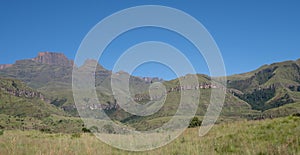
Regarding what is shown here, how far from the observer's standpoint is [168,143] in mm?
14023

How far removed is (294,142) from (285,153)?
1.93m

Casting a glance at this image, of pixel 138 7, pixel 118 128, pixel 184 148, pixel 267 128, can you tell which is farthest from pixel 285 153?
pixel 118 128

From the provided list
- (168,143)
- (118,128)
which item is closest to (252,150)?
(168,143)

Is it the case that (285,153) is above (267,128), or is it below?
below

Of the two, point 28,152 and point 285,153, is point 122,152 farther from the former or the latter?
point 285,153

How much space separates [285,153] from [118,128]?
1852cm

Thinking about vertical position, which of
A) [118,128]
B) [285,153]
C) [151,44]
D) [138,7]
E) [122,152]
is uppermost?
[138,7]

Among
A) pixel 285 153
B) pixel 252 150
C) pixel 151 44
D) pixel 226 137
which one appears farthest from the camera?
pixel 151 44

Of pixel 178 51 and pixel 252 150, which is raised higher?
pixel 178 51

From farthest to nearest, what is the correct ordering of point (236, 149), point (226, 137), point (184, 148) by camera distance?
point (226, 137)
point (184, 148)
point (236, 149)

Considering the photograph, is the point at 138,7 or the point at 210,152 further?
the point at 138,7

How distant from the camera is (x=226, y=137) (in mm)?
13562

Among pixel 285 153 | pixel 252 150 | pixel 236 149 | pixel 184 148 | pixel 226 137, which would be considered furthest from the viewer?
pixel 226 137

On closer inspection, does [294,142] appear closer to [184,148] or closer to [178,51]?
[184,148]
